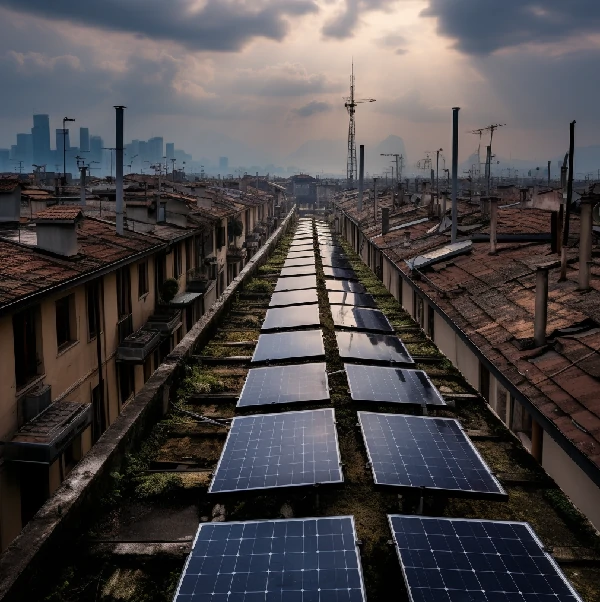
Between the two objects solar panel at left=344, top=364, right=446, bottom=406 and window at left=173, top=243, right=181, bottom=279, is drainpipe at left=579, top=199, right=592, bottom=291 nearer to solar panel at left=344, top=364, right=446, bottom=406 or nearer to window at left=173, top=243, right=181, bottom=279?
solar panel at left=344, top=364, right=446, bottom=406

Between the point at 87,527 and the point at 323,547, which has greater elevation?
the point at 323,547

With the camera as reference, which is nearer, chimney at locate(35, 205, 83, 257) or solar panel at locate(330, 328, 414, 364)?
solar panel at locate(330, 328, 414, 364)

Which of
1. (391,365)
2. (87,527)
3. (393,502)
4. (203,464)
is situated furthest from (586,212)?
(87,527)

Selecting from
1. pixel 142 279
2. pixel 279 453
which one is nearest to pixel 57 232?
pixel 142 279

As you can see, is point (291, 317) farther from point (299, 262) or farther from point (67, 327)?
point (299, 262)

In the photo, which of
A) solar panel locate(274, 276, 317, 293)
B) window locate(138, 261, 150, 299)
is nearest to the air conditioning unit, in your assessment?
window locate(138, 261, 150, 299)

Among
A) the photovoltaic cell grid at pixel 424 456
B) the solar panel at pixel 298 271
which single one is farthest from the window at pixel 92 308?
the photovoltaic cell grid at pixel 424 456

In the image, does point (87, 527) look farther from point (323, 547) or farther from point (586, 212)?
point (586, 212)
